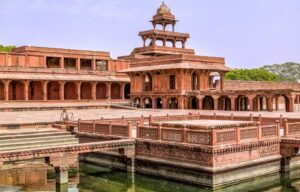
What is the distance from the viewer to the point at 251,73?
72.9 metres

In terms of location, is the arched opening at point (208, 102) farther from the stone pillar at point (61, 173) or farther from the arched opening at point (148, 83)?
the stone pillar at point (61, 173)

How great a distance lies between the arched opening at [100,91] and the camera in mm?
47156

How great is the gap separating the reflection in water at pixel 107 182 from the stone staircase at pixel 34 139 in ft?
3.39

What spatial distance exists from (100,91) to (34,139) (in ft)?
90.1

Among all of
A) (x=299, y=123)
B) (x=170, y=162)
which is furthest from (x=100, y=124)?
(x=299, y=123)

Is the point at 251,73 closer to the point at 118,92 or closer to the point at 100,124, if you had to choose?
the point at 118,92

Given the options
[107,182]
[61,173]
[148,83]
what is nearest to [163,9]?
[148,83]

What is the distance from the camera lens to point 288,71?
80.7 meters

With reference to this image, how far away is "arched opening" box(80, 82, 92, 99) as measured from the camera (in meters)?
46.0

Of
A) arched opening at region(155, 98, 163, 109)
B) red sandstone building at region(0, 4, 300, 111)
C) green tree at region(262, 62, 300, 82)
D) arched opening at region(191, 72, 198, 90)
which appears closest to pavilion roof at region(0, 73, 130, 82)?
red sandstone building at region(0, 4, 300, 111)

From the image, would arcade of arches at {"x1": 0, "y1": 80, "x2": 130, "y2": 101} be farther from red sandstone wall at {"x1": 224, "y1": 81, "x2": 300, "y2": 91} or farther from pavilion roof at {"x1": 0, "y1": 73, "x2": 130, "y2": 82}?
red sandstone wall at {"x1": 224, "y1": 81, "x2": 300, "y2": 91}

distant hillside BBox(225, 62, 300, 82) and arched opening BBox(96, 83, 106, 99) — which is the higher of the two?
distant hillside BBox(225, 62, 300, 82)

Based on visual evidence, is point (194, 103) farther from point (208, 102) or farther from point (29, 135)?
point (29, 135)

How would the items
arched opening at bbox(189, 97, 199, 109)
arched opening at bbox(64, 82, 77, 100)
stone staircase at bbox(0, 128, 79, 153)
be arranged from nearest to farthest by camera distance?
stone staircase at bbox(0, 128, 79, 153), arched opening at bbox(189, 97, 199, 109), arched opening at bbox(64, 82, 77, 100)
